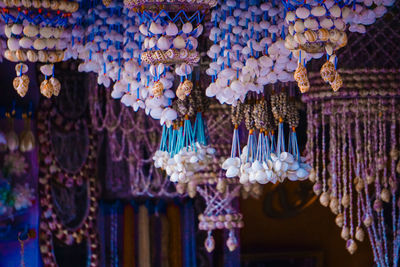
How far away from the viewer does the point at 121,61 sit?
110 inches

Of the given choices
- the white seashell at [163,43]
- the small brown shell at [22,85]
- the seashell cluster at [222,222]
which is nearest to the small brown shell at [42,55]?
the small brown shell at [22,85]

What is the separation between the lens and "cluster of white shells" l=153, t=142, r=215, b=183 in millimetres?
2746

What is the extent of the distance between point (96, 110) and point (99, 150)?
0.27m

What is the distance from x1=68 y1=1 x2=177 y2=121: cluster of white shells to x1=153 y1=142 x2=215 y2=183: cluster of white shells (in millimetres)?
218

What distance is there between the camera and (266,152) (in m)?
2.61

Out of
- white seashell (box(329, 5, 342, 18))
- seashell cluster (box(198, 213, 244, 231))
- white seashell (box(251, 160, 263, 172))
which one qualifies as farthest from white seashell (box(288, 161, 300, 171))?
seashell cluster (box(198, 213, 244, 231))

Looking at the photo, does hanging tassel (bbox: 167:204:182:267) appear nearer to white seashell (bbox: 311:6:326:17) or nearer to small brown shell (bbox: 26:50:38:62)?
small brown shell (bbox: 26:50:38:62)

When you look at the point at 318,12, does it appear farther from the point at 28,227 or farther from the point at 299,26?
the point at 28,227

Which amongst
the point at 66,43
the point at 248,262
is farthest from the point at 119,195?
the point at 66,43

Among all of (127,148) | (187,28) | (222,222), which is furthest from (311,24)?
(127,148)

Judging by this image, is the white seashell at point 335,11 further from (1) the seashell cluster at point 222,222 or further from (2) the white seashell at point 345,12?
(1) the seashell cluster at point 222,222

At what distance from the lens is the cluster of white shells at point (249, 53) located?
255cm

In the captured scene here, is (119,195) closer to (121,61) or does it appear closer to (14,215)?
(14,215)

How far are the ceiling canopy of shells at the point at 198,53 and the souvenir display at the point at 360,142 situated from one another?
0.25 m
